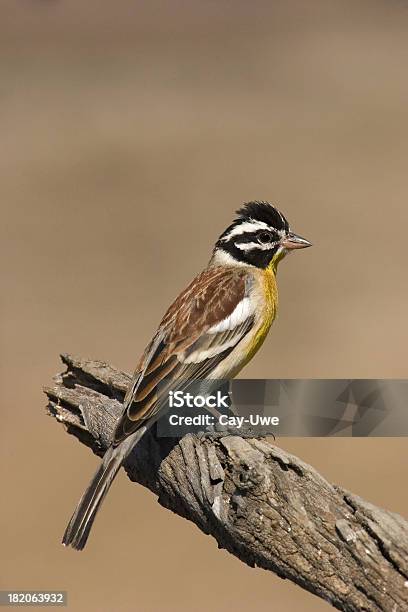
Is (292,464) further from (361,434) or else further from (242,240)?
(242,240)

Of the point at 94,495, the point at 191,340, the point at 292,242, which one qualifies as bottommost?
the point at 94,495

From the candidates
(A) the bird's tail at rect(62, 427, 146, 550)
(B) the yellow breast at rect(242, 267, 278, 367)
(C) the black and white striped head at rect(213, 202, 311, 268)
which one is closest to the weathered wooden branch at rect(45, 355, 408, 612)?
(A) the bird's tail at rect(62, 427, 146, 550)

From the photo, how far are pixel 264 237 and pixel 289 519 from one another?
1.83 m

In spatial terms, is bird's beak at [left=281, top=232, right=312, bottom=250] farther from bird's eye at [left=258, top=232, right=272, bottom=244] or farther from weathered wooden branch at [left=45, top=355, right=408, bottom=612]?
weathered wooden branch at [left=45, top=355, right=408, bottom=612]

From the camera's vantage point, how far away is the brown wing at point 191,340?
4.53 m

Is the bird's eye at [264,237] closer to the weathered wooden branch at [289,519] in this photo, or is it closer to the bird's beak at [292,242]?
the bird's beak at [292,242]

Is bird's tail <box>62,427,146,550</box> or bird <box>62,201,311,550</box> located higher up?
bird <box>62,201,311,550</box>

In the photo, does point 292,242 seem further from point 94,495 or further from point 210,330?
point 94,495

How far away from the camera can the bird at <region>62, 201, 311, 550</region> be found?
4441 millimetres

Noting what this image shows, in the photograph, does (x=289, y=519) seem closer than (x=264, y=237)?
Yes

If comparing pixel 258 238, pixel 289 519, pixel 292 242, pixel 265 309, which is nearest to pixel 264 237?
Answer: pixel 258 238

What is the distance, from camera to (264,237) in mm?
5469

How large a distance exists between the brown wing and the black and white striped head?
0.16 meters

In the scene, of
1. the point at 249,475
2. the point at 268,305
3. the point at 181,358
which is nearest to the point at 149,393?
the point at 181,358
